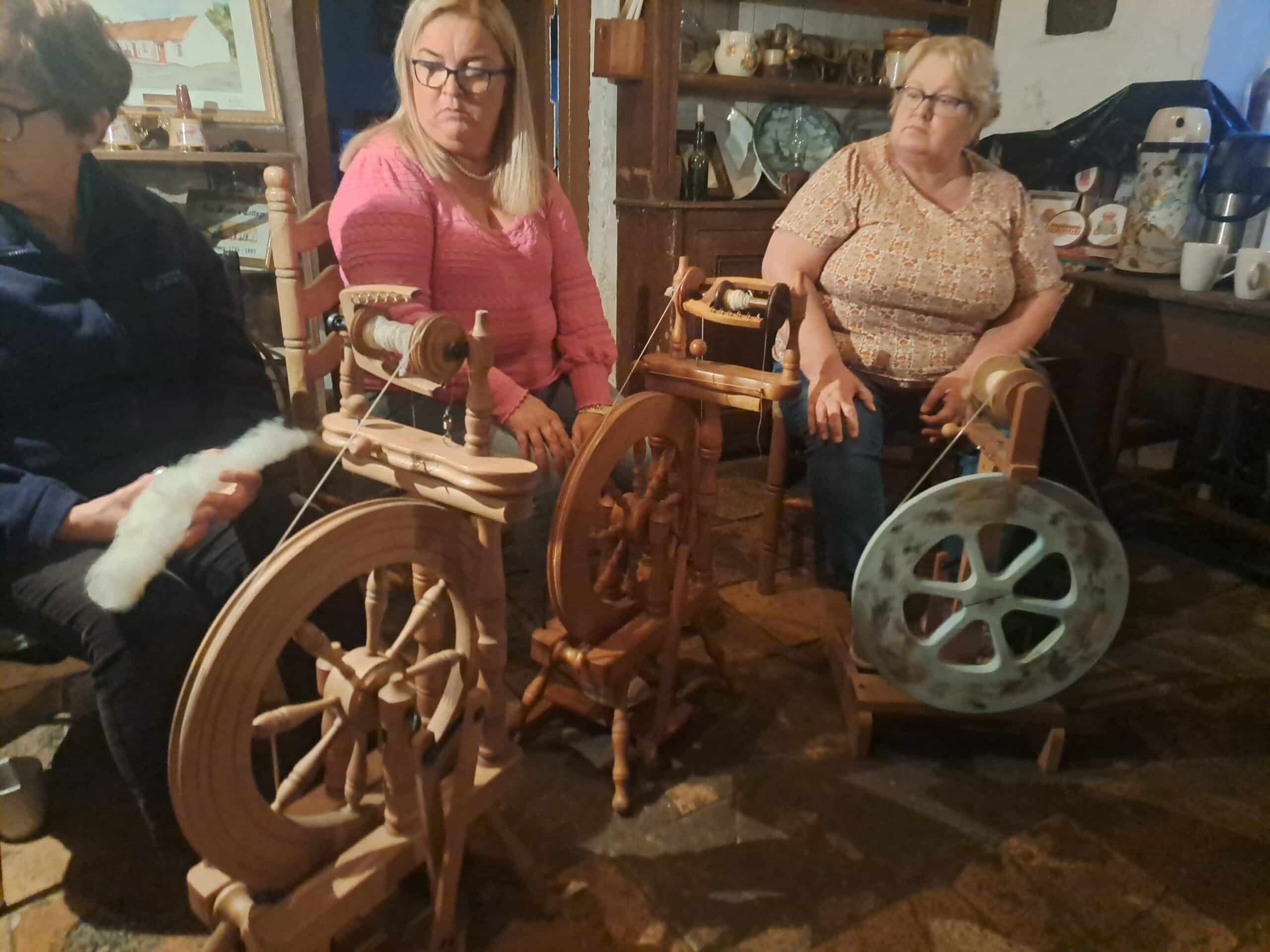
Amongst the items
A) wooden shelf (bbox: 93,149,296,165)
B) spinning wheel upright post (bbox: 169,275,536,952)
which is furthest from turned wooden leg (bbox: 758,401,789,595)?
wooden shelf (bbox: 93,149,296,165)

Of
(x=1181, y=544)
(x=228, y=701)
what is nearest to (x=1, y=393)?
(x=228, y=701)

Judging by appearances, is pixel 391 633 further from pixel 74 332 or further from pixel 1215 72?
pixel 1215 72

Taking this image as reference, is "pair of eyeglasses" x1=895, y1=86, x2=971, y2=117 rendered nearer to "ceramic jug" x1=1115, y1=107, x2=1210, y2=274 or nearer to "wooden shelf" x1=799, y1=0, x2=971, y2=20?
"ceramic jug" x1=1115, y1=107, x2=1210, y2=274

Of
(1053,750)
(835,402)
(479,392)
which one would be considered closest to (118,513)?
(479,392)

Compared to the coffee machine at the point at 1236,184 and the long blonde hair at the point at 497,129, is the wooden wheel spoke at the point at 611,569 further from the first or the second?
the coffee machine at the point at 1236,184

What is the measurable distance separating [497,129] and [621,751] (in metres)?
1.12

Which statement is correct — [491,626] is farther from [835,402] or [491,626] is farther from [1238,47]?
[1238,47]

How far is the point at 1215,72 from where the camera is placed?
2342 mm

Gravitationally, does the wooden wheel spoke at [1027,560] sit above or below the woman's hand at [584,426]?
below

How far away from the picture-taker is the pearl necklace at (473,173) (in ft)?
4.98

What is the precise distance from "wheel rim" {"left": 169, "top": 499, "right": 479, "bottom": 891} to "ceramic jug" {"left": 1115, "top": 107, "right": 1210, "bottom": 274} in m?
1.96

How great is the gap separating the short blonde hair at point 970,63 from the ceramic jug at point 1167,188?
589 mm

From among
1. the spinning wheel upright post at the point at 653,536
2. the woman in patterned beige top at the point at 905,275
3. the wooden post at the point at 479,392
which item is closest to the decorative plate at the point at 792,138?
the woman in patterned beige top at the point at 905,275

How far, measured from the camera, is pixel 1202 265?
1.90 m
